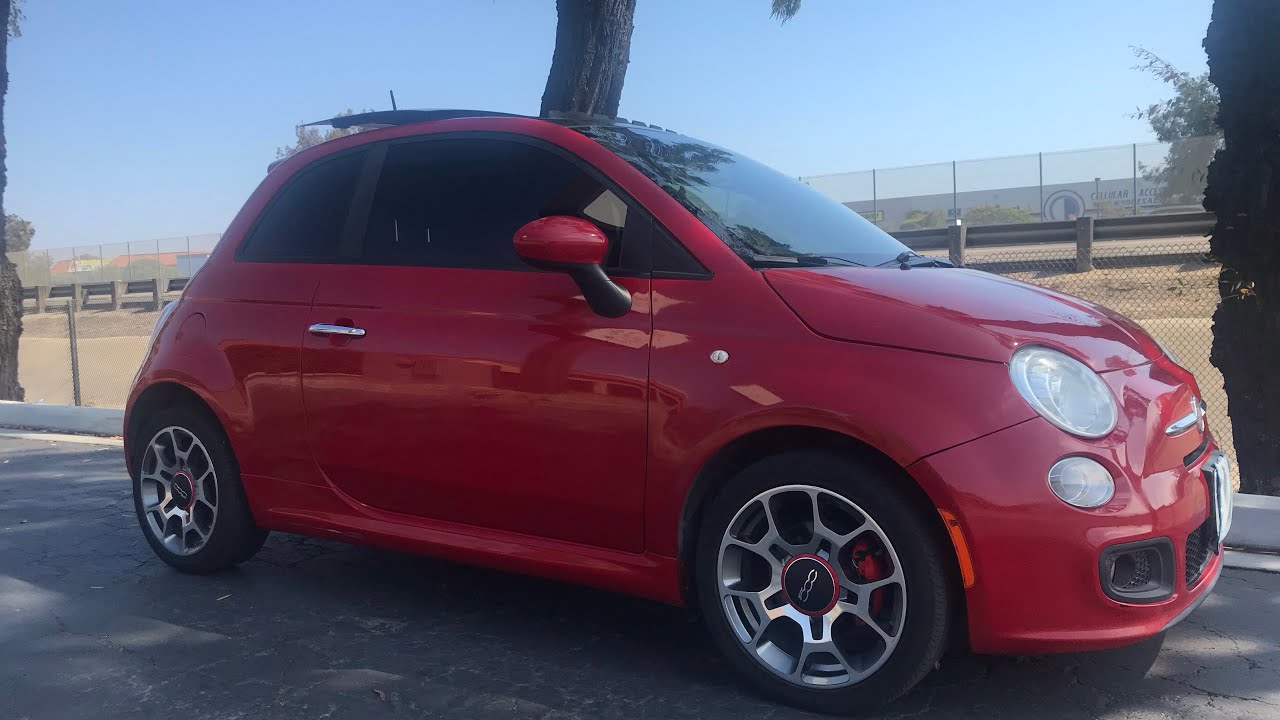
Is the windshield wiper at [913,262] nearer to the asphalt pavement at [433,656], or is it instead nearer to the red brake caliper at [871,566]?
the red brake caliper at [871,566]

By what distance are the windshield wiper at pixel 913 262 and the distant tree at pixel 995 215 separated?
63.6ft

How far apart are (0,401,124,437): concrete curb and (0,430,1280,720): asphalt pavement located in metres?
4.40

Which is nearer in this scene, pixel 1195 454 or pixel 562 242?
pixel 1195 454

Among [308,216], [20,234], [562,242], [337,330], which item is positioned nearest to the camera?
[562,242]

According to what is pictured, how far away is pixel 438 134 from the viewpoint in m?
3.97

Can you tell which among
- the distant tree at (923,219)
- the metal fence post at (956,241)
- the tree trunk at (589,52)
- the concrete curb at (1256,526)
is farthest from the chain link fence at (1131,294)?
the distant tree at (923,219)

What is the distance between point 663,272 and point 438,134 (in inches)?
47.7

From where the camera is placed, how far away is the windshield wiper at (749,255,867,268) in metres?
3.26

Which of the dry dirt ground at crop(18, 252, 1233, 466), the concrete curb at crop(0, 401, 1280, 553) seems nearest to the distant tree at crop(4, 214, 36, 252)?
the dry dirt ground at crop(18, 252, 1233, 466)

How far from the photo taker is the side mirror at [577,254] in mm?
3172

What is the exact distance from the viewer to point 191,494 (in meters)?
4.45

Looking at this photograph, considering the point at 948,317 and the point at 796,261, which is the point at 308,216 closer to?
the point at 796,261

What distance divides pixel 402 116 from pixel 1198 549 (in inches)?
123

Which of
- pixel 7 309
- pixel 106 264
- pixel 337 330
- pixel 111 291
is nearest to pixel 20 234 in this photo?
pixel 106 264
